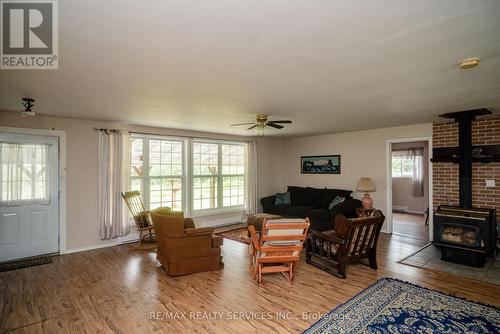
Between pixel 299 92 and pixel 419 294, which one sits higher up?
pixel 299 92

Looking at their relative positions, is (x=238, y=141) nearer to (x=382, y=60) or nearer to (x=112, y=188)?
(x=112, y=188)

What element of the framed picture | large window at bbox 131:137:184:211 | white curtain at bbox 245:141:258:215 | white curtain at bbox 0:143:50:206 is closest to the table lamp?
the framed picture

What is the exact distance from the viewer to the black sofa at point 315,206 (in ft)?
19.1

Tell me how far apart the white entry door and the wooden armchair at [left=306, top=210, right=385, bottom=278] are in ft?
14.6

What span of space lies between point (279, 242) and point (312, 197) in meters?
3.80

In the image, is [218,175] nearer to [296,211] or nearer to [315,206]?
[296,211]

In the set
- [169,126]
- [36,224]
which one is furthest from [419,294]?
[36,224]

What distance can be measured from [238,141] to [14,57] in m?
5.31

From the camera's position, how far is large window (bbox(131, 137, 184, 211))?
220 inches

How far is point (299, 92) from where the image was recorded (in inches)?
125

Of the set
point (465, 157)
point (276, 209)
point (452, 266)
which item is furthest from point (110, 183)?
point (465, 157)

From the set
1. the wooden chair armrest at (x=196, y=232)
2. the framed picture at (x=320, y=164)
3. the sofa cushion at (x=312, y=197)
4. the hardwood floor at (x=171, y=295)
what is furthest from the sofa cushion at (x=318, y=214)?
the wooden chair armrest at (x=196, y=232)

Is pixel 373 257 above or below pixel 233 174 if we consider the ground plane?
below

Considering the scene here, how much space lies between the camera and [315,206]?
22.2 feet
